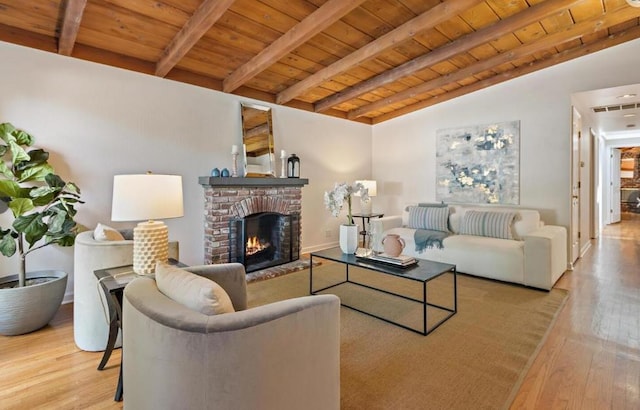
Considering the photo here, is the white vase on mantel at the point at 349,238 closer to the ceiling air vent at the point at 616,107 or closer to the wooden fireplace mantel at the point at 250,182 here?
the wooden fireplace mantel at the point at 250,182

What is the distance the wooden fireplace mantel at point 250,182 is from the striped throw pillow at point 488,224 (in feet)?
7.63

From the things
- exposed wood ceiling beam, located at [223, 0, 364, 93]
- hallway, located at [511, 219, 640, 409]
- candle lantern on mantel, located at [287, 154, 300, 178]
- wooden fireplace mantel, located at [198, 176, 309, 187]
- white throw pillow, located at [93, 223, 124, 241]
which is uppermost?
exposed wood ceiling beam, located at [223, 0, 364, 93]

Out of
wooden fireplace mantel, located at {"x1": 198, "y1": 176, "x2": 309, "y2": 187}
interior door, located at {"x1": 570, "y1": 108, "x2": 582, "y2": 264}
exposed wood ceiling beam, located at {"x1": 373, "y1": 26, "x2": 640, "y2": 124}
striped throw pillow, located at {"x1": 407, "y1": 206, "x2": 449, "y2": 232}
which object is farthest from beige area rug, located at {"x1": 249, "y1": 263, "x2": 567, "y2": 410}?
exposed wood ceiling beam, located at {"x1": 373, "y1": 26, "x2": 640, "y2": 124}

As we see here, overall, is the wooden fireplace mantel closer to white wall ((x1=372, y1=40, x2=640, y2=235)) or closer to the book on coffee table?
the book on coffee table

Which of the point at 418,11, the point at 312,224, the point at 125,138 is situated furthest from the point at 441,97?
the point at 125,138

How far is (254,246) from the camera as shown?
436 cm

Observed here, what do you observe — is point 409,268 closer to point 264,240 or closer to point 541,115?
point 264,240

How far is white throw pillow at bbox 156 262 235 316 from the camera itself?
117cm

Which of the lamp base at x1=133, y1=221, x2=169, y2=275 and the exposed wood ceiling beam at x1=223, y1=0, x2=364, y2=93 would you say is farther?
the exposed wood ceiling beam at x1=223, y1=0, x2=364, y2=93

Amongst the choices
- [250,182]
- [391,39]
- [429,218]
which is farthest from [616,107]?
[250,182]

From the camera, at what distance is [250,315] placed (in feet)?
3.65

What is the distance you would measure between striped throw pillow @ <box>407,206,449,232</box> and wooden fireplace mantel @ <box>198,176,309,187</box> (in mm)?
1701

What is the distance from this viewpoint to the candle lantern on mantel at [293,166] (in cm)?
477

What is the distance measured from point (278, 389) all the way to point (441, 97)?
17.0 feet
